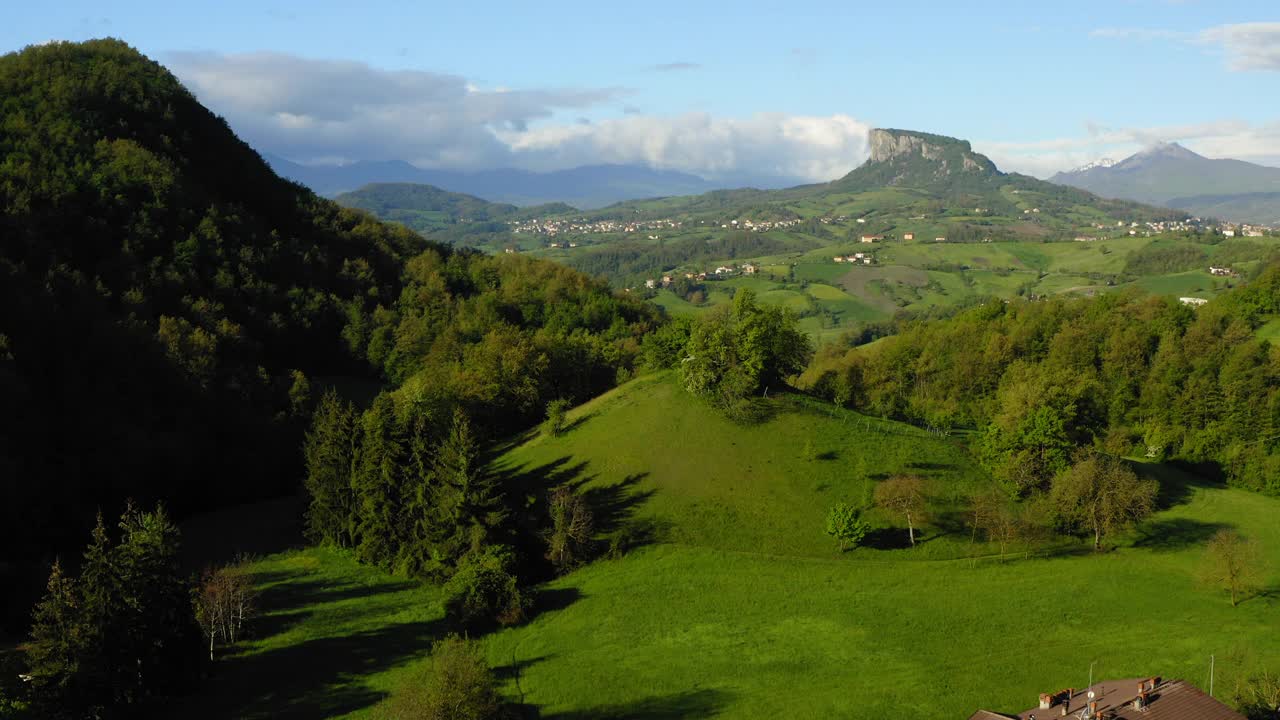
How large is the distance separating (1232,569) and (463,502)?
161 ft

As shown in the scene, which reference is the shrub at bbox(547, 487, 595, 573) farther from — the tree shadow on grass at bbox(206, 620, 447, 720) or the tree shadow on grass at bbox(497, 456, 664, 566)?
the tree shadow on grass at bbox(206, 620, 447, 720)

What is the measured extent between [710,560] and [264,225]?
11017 centimetres

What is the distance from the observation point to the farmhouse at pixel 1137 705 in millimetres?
29781

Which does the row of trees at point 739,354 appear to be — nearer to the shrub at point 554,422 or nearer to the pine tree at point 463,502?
the shrub at point 554,422

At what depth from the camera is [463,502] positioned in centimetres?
5641

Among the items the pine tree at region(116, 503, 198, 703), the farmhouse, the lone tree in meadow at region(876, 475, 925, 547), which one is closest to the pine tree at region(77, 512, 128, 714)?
the pine tree at region(116, 503, 198, 703)

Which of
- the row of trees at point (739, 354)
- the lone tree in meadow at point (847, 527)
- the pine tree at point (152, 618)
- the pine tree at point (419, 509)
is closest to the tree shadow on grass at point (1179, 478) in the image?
the lone tree in meadow at point (847, 527)

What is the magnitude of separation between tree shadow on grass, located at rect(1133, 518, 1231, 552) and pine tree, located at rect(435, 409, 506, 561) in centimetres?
4755

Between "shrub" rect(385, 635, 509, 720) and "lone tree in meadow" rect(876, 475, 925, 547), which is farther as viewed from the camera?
"lone tree in meadow" rect(876, 475, 925, 547)

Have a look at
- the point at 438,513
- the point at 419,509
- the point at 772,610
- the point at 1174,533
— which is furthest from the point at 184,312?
the point at 1174,533

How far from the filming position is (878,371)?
121000 millimetres

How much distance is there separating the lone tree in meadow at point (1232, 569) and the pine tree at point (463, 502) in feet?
151

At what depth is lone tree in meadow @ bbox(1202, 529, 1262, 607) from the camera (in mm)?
49375

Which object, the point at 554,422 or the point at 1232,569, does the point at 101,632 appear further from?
the point at 1232,569
